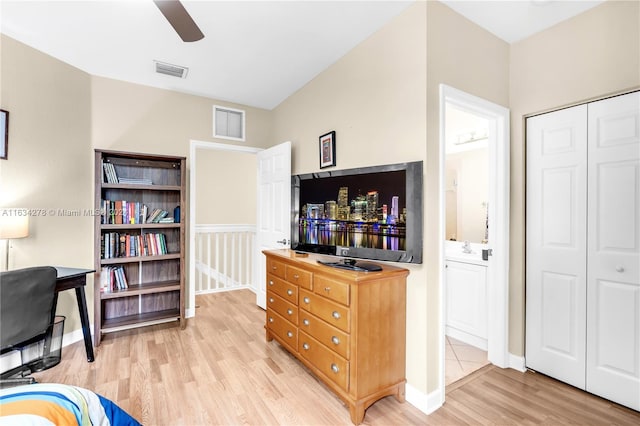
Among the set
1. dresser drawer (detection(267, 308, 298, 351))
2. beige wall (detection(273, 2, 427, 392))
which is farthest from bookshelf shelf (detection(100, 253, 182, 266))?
beige wall (detection(273, 2, 427, 392))

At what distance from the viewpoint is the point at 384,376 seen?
193cm

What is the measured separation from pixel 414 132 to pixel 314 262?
118 cm

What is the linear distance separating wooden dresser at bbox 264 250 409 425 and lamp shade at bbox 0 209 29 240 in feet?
7.16

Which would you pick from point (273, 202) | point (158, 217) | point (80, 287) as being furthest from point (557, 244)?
point (80, 287)

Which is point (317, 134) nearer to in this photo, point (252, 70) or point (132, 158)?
point (252, 70)

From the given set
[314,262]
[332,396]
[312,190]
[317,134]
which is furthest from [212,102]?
[332,396]

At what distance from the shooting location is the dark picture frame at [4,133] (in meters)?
2.39

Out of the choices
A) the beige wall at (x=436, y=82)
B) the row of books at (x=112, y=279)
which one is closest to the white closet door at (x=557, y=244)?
the beige wall at (x=436, y=82)

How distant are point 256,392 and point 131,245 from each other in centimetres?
213

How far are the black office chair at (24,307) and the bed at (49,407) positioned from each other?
1.06 metres

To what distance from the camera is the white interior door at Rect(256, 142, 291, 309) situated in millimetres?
3338

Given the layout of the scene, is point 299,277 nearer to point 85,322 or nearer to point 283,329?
point 283,329

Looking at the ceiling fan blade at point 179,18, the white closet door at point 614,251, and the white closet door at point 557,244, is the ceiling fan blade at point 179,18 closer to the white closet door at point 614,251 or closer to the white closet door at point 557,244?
the white closet door at point 557,244

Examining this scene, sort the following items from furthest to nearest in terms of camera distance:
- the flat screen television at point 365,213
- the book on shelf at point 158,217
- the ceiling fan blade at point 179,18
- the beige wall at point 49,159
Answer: the book on shelf at point 158,217
the beige wall at point 49,159
the flat screen television at point 365,213
the ceiling fan blade at point 179,18
